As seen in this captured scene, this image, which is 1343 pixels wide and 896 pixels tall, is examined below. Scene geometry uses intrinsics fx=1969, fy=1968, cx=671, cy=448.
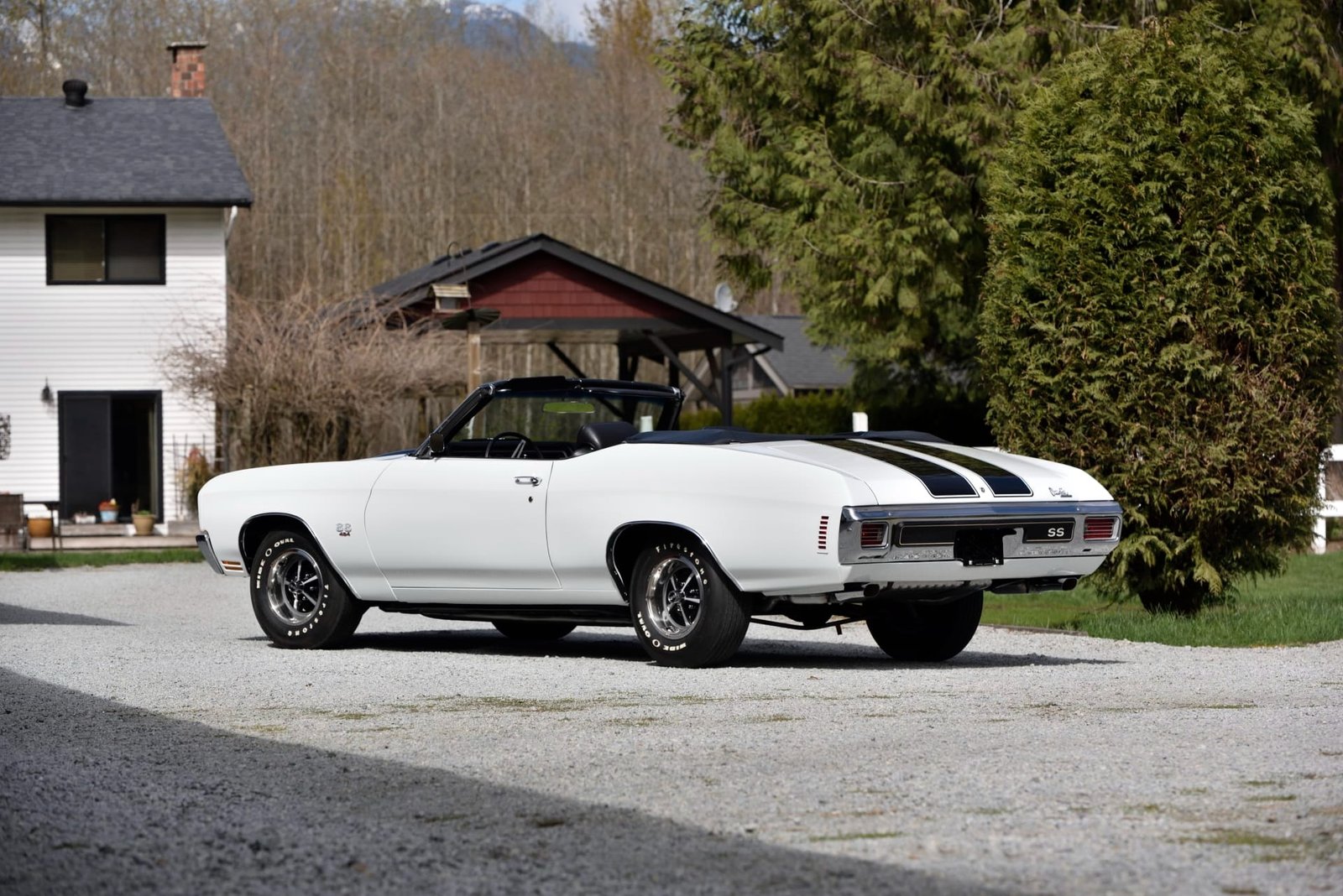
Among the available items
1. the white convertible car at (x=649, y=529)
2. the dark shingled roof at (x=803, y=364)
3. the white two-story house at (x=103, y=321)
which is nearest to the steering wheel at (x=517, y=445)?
the white convertible car at (x=649, y=529)

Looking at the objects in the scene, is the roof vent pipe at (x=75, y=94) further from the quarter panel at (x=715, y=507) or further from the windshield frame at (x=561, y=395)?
the quarter panel at (x=715, y=507)

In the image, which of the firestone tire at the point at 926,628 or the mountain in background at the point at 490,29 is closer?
the firestone tire at the point at 926,628

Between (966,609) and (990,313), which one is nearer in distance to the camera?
(966,609)

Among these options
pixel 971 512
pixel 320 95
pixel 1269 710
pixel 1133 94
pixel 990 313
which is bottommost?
pixel 1269 710

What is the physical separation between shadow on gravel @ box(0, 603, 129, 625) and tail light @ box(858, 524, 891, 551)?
7.28m

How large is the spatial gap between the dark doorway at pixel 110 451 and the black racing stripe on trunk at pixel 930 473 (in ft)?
76.6

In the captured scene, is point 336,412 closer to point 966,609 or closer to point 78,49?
point 966,609

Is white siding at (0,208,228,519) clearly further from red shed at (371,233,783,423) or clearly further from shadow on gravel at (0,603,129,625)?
shadow on gravel at (0,603,129,625)

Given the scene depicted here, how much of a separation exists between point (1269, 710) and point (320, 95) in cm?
6212

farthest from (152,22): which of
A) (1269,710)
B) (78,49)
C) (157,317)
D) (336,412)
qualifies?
(1269,710)

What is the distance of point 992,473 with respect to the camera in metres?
9.75

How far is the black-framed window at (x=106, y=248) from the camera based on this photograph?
31.2 metres

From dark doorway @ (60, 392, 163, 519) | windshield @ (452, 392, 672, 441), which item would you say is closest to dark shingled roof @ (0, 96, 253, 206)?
dark doorway @ (60, 392, 163, 519)

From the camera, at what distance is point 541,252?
97.1ft
